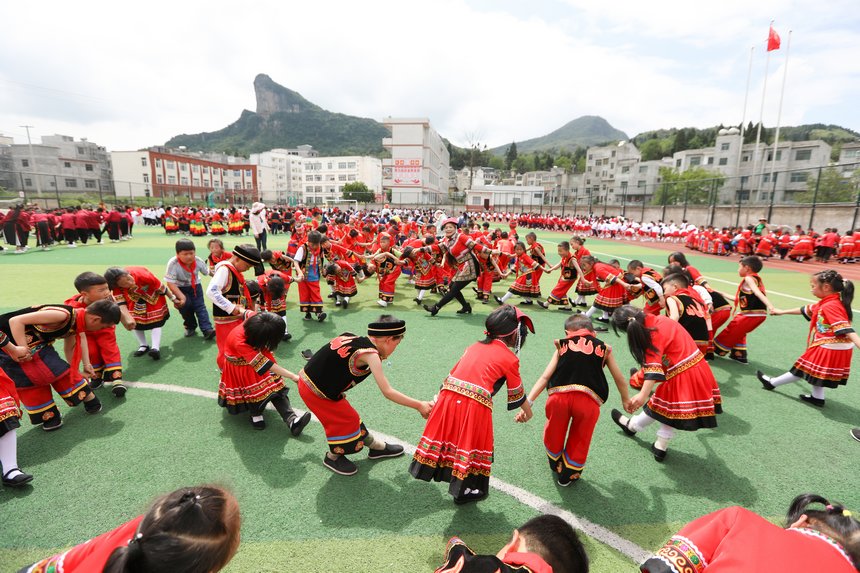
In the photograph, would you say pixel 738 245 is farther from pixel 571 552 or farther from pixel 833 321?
pixel 571 552

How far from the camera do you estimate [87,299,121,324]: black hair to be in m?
3.67

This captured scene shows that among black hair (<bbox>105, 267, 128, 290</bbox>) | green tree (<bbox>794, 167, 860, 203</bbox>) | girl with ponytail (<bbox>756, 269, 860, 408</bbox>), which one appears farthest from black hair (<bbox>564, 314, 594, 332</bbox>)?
green tree (<bbox>794, 167, 860, 203</bbox>)

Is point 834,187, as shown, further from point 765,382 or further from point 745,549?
point 745,549

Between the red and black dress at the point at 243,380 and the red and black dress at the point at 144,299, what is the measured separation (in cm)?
251

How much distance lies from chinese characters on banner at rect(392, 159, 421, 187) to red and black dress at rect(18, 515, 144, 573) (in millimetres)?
65911

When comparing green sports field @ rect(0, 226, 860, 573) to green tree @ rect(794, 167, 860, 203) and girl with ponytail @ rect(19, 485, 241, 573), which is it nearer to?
girl with ponytail @ rect(19, 485, 241, 573)

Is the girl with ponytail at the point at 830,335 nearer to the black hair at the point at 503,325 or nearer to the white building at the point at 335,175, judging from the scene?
the black hair at the point at 503,325

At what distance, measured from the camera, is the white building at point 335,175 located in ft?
296

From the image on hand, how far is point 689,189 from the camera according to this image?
103 ft

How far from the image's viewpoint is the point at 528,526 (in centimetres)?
145

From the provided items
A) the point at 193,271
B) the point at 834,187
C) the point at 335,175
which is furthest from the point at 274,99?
the point at 193,271

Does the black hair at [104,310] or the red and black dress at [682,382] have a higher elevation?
the black hair at [104,310]

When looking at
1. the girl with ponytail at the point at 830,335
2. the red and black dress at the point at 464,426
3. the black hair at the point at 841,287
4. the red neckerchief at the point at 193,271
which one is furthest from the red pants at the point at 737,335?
the red neckerchief at the point at 193,271

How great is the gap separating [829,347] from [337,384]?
5.30 meters
